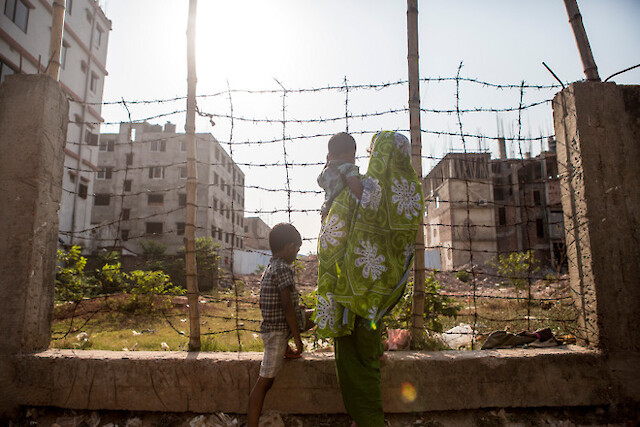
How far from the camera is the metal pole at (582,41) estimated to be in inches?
113

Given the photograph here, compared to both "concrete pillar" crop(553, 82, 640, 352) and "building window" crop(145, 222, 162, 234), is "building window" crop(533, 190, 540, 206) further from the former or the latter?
"building window" crop(145, 222, 162, 234)

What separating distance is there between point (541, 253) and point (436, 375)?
27.3 meters

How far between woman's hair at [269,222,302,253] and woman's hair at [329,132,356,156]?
58cm

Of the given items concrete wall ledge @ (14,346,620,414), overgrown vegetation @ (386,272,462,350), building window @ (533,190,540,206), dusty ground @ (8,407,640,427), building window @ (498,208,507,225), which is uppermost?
building window @ (533,190,540,206)

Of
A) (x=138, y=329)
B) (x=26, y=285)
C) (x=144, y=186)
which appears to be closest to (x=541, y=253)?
(x=138, y=329)

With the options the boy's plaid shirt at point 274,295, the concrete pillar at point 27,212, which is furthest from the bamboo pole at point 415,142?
the concrete pillar at point 27,212

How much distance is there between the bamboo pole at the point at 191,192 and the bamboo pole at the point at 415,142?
166 centimetres

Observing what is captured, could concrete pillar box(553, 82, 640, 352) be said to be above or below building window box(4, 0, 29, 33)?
below

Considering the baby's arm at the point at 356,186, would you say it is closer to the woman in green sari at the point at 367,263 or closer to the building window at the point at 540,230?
the woman in green sari at the point at 367,263

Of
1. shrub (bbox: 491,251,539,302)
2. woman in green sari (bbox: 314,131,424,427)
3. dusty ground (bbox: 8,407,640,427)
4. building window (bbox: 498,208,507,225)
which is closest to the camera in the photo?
woman in green sari (bbox: 314,131,424,427)

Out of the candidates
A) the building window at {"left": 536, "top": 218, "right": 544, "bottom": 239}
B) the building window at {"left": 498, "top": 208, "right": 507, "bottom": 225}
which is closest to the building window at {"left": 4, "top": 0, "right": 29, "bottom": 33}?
the building window at {"left": 498, "top": 208, "right": 507, "bottom": 225}

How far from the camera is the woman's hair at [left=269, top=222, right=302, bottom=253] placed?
2271 millimetres

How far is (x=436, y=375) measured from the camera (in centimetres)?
246

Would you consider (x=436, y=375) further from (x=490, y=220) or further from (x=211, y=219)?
(x=211, y=219)
